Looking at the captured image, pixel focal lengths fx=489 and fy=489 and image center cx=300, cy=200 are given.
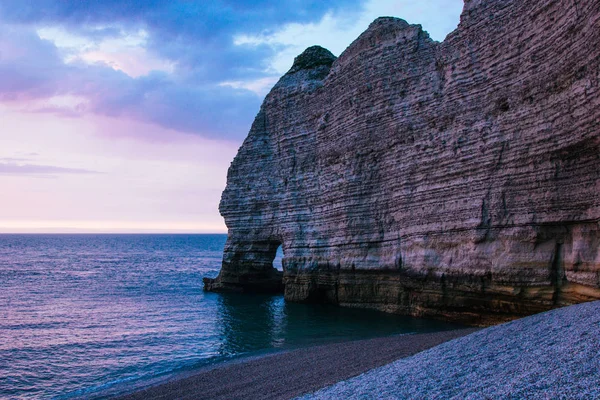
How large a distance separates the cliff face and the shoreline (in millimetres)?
3652

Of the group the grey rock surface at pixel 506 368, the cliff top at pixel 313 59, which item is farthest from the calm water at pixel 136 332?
the cliff top at pixel 313 59

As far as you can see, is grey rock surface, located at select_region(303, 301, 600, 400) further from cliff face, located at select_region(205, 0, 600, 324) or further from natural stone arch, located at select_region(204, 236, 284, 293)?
natural stone arch, located at select_region(204, 236, 284, 293)

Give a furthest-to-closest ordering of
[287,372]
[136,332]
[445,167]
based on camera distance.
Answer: [136,332]
[445,167]
[287,372]

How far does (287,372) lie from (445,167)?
10546mm

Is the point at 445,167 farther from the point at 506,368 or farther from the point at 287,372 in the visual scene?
→ the point at 506,368

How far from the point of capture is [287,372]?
42.9 feet

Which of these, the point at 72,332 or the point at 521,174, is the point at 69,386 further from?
the point at 521,174

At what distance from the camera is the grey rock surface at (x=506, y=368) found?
663 centimetres

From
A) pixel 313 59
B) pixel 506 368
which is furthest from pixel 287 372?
pixel 313 59

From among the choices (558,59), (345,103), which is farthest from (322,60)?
(558,59)

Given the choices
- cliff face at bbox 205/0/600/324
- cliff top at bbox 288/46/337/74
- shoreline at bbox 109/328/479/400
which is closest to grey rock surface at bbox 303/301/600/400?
shoreline at bbox 109/328/479/400

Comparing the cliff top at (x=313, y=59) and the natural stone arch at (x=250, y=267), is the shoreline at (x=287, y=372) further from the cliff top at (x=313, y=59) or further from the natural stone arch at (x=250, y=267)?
the cliff top at (x=313, y=59)

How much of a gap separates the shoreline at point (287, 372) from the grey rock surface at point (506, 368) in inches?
63.1

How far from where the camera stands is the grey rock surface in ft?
21.8
